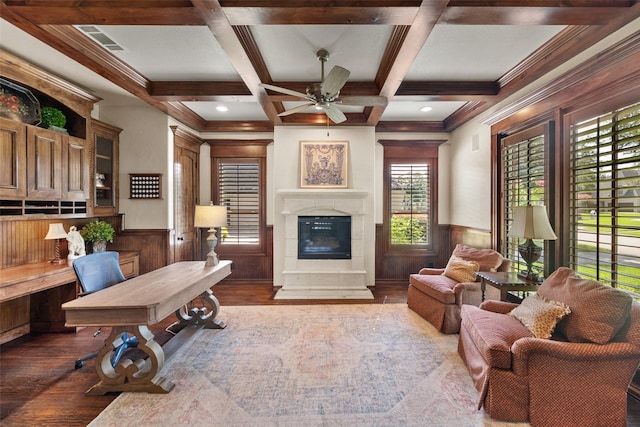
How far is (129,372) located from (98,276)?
1.02 metres

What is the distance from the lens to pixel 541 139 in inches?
122

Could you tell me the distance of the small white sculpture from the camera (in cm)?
329

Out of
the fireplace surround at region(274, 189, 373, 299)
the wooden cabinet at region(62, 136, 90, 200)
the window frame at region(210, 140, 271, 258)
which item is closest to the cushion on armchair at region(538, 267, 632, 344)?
the fireplace surround at region(274, 189, 373, 299)

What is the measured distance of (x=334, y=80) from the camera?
255cm

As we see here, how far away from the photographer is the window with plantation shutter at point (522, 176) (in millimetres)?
3101

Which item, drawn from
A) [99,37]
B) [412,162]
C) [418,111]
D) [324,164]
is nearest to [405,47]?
[418,111]

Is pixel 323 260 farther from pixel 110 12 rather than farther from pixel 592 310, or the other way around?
pixel 110 12

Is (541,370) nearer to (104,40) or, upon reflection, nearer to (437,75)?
(437,75)

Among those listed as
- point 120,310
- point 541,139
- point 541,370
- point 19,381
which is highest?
point 541,139

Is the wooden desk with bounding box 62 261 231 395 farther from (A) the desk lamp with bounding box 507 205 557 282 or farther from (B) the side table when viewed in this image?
(A) the desk lamp with bounding box 507 205 557 282

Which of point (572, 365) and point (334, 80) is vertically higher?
point (334, 80)

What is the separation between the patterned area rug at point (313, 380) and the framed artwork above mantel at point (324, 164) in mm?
2270

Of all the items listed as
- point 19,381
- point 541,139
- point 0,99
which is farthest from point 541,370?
point 0,99

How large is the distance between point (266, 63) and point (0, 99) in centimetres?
263
